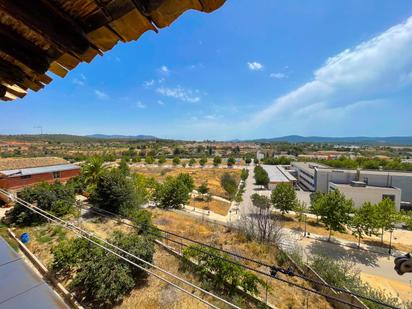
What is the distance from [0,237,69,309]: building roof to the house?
2885 cm

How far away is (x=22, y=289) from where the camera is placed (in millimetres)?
3320

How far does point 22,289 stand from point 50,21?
3.92 metres


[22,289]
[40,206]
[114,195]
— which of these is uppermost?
[22,289]

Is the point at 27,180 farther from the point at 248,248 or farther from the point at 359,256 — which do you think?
the point at 359,256

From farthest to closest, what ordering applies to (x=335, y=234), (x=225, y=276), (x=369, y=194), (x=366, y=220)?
(x=369, y=194)
(x=335, y=234)
(x=366, y=220)
(x=225, y=276)

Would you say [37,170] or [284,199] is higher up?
[37,170]

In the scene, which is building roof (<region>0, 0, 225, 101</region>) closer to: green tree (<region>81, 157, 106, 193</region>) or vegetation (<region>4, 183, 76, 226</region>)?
vegetation (<region>4, 183, 76, 226</region>)

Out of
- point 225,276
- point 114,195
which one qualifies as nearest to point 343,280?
point 225,276

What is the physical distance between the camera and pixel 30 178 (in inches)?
1109

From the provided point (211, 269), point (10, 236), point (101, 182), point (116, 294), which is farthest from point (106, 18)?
point (101, 182)

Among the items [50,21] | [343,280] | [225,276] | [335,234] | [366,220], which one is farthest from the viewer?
[335,234]

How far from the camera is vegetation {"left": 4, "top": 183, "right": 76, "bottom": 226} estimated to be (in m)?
17.3

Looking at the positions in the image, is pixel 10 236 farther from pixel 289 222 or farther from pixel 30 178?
pixel 289 222

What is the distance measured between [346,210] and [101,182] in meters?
24.6
